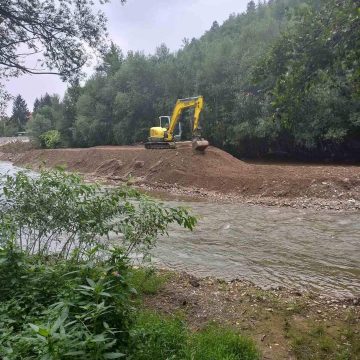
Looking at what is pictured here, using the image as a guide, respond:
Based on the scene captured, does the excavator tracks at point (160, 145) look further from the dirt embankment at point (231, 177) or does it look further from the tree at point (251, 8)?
the tree at point (251, 8)

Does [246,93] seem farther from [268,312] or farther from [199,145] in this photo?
[268,312]

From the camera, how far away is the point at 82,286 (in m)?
2.85

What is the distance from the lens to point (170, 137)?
26.9 meters

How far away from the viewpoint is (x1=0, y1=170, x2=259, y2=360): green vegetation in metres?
2.63

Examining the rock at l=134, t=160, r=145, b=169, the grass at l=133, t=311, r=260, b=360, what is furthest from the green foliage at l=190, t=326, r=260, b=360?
the rock at l=134, t=160, r=145, b=169

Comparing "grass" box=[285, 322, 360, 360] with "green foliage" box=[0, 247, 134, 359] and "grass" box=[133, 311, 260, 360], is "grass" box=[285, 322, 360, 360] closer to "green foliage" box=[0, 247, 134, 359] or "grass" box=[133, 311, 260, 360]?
"grass" box=[133, 311, 260, 360]

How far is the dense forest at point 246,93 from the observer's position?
5.38m

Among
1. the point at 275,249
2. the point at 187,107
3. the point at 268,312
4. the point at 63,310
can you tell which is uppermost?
the point at 187,107

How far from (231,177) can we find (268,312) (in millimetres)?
14806

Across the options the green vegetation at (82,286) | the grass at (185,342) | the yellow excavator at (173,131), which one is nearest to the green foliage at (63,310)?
the green vegetation at (82,286)

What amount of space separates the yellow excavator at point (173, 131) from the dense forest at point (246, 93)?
4.25 metres

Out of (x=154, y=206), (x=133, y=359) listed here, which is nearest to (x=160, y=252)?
(x=154, y=206)

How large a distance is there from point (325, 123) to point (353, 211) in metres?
12.2

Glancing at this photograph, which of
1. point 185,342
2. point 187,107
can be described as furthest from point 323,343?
point 187,107
